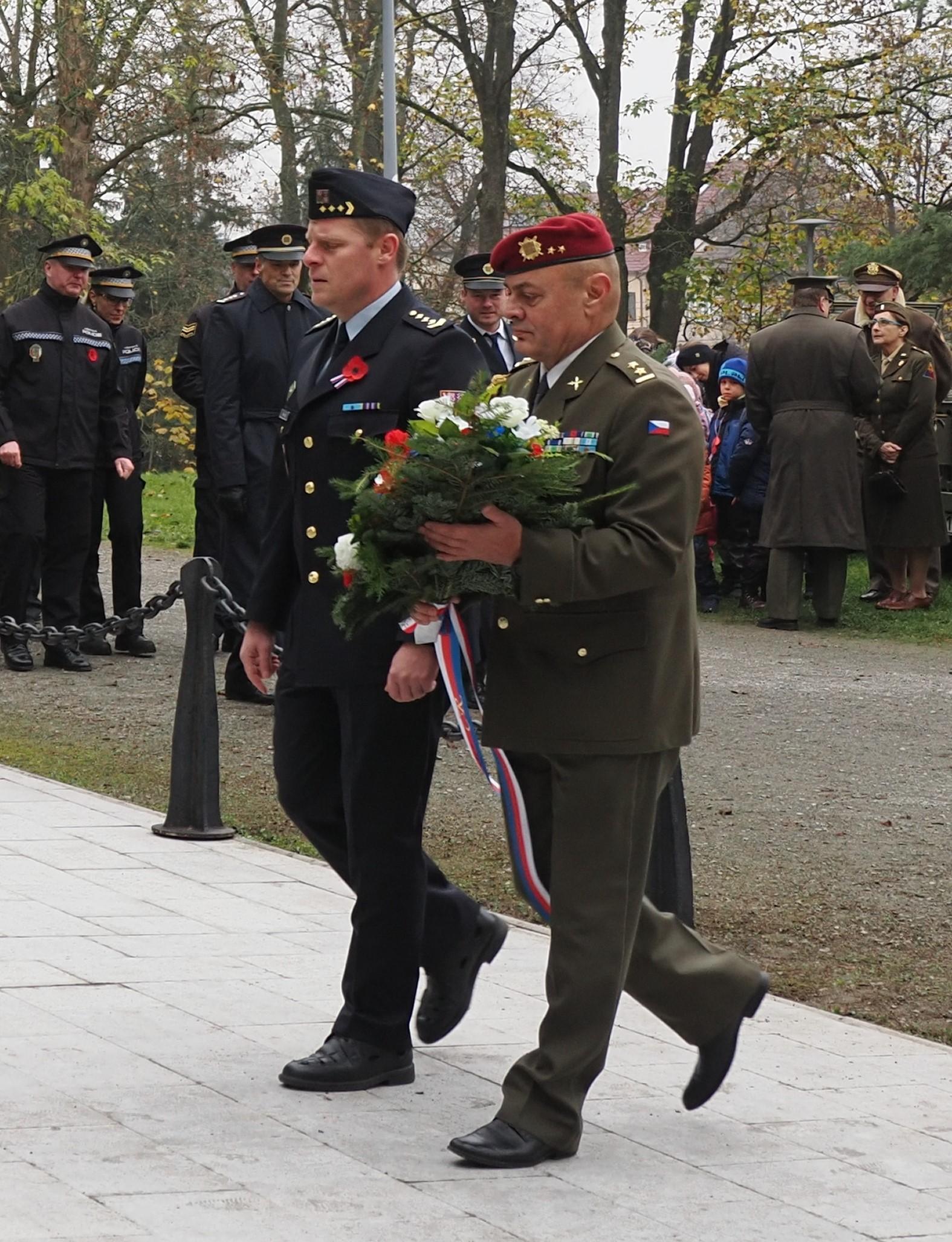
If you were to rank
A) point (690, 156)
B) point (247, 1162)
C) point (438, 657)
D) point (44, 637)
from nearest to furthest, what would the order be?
point (247, 1162) → point (438, 657) → point (44, 637) → point (690, 156)

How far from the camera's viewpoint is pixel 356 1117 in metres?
4.35

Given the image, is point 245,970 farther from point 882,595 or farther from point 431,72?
point 431,72

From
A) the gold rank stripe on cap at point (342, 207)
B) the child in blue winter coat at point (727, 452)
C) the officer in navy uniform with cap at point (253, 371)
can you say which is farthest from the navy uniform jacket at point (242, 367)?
the gold rank stripe on cap at point (342, 207)

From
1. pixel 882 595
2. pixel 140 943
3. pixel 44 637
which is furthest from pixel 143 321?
pixel 140 943

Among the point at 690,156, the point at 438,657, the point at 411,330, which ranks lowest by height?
the point at 438,657

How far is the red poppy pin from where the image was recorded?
4.64 meters

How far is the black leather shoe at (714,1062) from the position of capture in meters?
4.41

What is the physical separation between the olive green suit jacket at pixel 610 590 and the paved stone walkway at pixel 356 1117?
2.84ft

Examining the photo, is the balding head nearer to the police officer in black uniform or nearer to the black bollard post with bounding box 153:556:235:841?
the black bollard post with bounding box 153:556:235:841

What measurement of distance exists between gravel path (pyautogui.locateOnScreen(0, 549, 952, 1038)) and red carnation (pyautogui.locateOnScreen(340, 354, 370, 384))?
7.23ft

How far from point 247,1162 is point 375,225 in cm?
208

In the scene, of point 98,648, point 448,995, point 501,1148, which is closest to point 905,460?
point 98,648

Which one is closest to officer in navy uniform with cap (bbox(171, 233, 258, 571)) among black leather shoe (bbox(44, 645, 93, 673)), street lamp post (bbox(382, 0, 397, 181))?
Result: black leather shoe (bbox(44, 645, 93, 673))

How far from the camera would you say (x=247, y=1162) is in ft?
13.1
